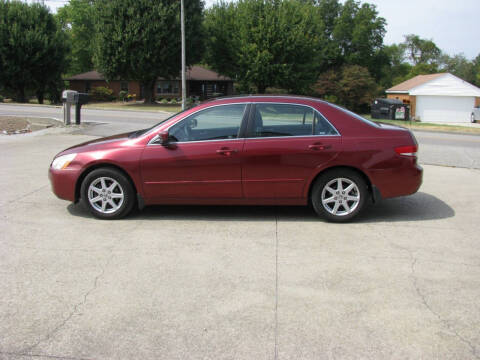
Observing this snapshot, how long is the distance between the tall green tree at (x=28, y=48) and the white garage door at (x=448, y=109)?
3702 cm

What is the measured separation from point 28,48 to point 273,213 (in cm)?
4163

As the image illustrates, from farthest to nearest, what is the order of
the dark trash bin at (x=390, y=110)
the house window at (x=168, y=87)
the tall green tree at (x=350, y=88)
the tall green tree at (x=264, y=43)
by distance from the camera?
the house window at (x=168, y=87) < the tall green tree at (x=264, y=43) < the tall green tree at (x=350, y=88) < the dark trash bin at (x=390, y=110)

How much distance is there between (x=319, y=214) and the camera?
6.13 meters

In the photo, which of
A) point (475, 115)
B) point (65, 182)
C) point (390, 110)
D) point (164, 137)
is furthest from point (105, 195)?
point (475, 115)

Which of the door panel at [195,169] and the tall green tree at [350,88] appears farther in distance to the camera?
the tall green tree at [350,88]

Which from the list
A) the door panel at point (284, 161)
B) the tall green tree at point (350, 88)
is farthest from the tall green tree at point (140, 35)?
the door panel at point (284, 161)

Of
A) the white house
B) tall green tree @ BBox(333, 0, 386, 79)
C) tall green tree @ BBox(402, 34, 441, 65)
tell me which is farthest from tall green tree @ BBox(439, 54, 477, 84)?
the white house

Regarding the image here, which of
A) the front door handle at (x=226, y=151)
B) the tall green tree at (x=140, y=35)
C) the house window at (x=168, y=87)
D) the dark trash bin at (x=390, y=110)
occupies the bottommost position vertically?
the front door handle at (x=226, y=151)

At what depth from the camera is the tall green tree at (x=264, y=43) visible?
143ft

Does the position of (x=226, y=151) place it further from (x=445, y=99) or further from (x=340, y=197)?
(x=445, y=99)

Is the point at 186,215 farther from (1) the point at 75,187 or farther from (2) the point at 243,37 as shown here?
(2) the point at 243,37

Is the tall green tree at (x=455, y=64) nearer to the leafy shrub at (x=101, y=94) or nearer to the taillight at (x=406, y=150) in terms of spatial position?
the leafy shrub at (x=101, y=94)

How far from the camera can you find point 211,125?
6.22 meters

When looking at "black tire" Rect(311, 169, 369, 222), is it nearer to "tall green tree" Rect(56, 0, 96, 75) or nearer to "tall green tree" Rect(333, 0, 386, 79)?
"tall green tree" Rect(333, 0, 386, 79)
